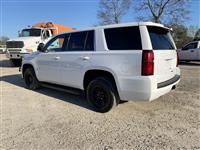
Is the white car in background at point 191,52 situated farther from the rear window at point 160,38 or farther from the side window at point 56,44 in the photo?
the side window at point 56,44

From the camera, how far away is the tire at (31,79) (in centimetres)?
620

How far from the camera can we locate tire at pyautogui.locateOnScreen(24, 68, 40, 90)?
6.20 metres

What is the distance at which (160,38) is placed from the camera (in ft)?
12.7

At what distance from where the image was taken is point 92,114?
4137mm

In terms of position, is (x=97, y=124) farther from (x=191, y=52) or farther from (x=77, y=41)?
(x=191, y=52)

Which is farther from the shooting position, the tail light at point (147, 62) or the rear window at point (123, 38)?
the rear window at point (123, 38)

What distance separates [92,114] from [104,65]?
3.89 ft

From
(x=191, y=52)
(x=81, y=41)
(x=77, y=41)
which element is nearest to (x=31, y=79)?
(x=77, y=41)

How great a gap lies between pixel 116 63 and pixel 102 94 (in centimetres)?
91

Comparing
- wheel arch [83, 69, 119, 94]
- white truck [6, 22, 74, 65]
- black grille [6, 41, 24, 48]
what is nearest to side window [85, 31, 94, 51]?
wheel arch [83, 69, 119, 94]

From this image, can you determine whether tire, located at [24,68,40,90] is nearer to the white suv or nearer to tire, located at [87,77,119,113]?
the white suv

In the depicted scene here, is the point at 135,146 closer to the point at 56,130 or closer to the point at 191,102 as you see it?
the point at 56,130

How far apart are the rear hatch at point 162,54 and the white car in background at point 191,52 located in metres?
10.1

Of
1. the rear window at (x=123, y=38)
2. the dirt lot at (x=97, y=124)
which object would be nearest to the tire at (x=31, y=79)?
the dirt lot at (x=97, y=124)
